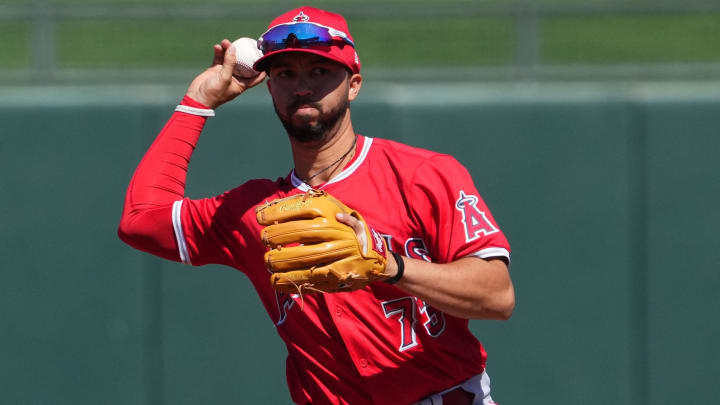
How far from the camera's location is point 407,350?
7.23 feet

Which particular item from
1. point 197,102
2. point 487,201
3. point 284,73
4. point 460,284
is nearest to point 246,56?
point 197,102

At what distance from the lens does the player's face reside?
2.15 meters

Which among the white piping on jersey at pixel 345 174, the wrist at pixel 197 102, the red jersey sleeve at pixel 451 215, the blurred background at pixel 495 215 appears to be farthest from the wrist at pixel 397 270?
the blurred background at pixel 495 215

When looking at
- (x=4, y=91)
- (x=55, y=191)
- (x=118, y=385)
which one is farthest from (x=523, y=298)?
(x=4, y=91)

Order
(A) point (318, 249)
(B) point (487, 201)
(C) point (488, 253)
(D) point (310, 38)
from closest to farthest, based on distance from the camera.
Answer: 1. (A) point (318, 249)
2. (C) point (488, 253)
3. (D) point (310, 38)
4. (B) point (487, 201)

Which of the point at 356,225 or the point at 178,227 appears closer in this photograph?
the point at 356,225

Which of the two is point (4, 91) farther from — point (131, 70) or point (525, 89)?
point (525, 89)

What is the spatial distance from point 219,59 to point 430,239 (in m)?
0.84

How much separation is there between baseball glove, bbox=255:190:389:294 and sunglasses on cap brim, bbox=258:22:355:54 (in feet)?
1.40

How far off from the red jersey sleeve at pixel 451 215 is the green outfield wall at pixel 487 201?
191 cm

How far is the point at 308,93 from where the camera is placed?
215cm

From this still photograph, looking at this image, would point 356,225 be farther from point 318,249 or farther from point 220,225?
point 220,225

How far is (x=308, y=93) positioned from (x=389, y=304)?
531 millimetres

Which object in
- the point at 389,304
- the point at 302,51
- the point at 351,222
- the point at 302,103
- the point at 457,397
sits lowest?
the point at 457,397
